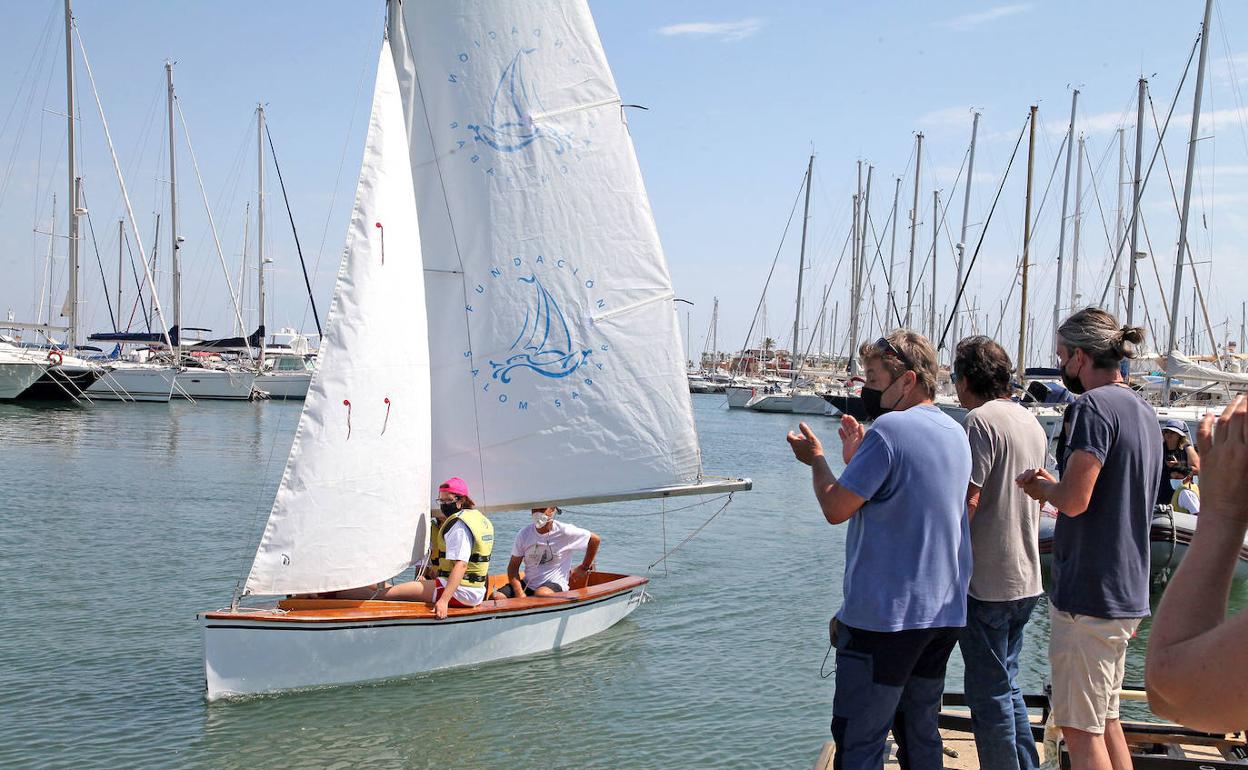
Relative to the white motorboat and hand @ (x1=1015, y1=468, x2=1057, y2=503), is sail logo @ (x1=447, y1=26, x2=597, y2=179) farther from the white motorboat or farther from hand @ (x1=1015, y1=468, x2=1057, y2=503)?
the white motorboat

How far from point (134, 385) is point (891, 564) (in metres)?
50.3

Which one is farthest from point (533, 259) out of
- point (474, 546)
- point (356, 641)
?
point (356, 641)

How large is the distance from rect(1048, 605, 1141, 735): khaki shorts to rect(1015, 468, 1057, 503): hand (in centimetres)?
43

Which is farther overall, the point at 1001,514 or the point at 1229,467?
the point at 1001,514

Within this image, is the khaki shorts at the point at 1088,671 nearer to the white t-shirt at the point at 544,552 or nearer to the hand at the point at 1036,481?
the hand at the point at 1036,481

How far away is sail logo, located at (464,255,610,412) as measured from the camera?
340 inches

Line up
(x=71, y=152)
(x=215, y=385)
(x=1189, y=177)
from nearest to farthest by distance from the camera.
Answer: (x=1189, y=177) < (x=71, y=152) < (x=215, y=385)

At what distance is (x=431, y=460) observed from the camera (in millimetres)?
8547

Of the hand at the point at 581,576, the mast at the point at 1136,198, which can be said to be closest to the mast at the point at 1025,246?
the mast at the point at 1136,198

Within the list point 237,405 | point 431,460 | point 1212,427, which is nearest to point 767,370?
point 237,405

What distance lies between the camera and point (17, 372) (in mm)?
41969

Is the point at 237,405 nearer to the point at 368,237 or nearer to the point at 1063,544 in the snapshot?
the point at 368,237

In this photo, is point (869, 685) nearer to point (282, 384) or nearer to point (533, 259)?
point (533, 259)

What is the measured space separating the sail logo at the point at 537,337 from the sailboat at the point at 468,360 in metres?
0.02
